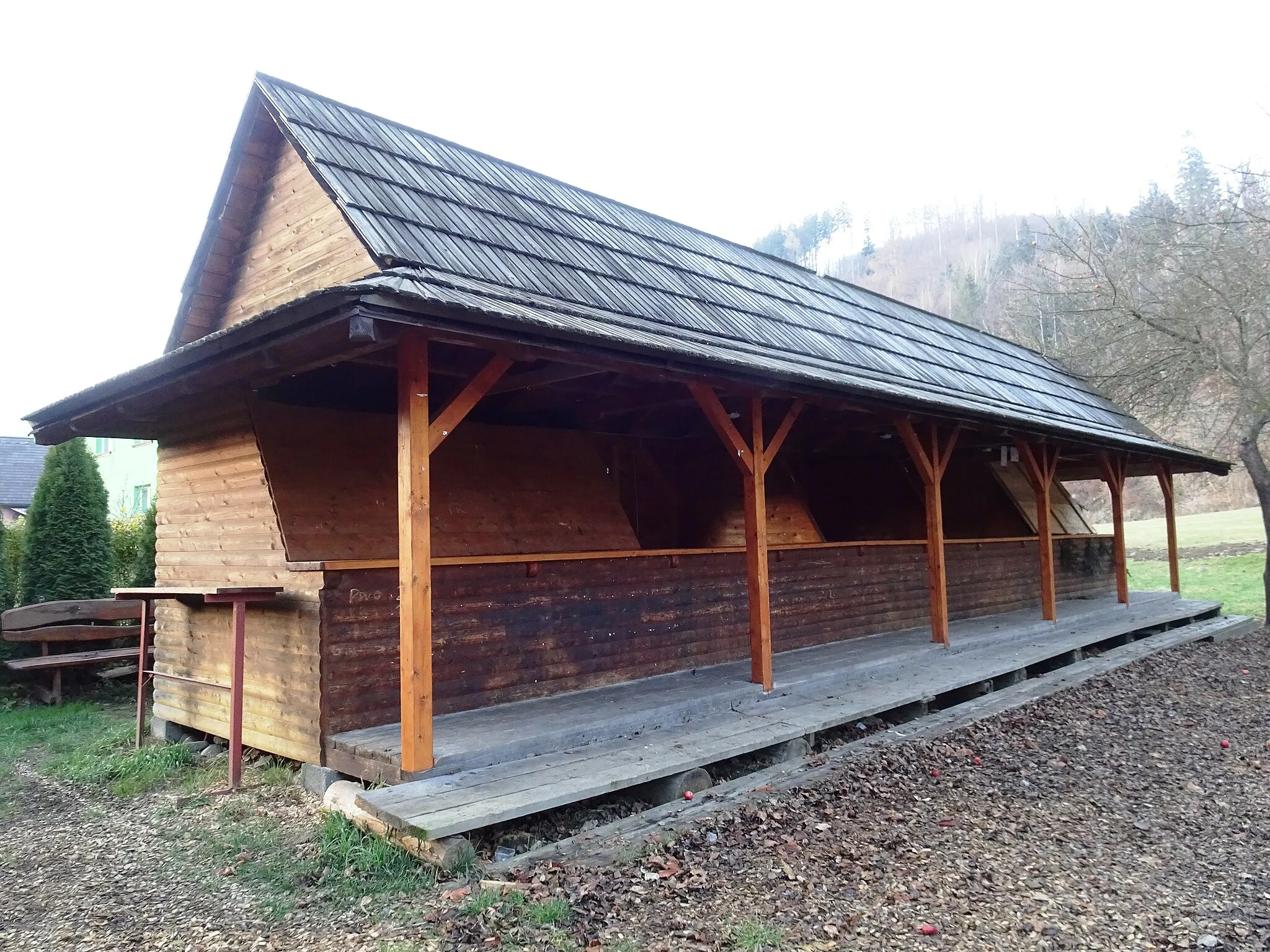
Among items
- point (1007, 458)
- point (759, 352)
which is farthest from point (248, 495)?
point (1007, 458)

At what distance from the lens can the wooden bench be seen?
8695 mm

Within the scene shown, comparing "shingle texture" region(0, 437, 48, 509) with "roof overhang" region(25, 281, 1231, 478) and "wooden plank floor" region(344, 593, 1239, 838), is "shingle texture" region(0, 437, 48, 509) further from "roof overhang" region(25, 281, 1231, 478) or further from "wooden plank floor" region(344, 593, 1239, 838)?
"wooden plank floor" region(344, 593, 1239, 838)

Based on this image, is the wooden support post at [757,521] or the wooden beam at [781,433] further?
the wooden beam at [781,433]

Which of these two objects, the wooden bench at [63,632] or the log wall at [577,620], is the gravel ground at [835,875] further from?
the wooden bench at [63,632]

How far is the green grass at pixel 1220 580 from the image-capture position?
15781 millimetres

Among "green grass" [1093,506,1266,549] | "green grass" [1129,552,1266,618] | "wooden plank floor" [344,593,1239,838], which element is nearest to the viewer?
"wooden plank floor" [344,593,1239,838]

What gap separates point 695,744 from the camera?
5098 millimetres

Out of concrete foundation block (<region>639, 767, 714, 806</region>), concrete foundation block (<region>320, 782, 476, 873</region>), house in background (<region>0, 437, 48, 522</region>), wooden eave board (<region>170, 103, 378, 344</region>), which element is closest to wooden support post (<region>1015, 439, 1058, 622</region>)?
concrete foundation block (<region>639, 767, 714, 806</region>)

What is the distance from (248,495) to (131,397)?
93 centimetres

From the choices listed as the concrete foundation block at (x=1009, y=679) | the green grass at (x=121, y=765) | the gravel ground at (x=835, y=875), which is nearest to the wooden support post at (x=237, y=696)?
the gravel ground at (x=835, y=875)

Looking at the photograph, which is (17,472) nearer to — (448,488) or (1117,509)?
(448,488)

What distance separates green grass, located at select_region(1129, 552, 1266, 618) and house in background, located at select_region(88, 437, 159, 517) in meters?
24.7

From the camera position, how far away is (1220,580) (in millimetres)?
19234

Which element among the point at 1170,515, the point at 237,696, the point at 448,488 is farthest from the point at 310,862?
the point at 1170,515
